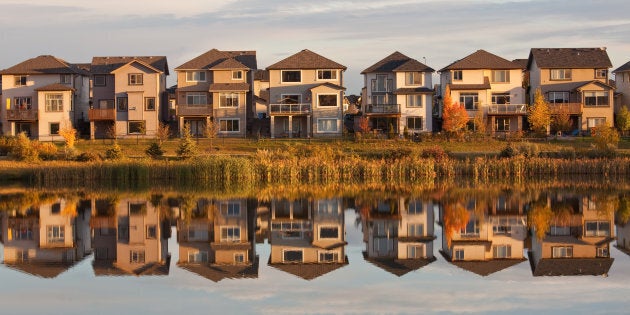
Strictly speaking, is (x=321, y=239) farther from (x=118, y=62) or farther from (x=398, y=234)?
(x=118, y=62)

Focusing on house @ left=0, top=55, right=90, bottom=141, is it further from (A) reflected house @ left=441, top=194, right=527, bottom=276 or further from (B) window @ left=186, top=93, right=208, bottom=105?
(A) reflected house @ left=441, top=194, right=527, bottom=276

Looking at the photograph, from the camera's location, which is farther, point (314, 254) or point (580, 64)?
point (580, 64)

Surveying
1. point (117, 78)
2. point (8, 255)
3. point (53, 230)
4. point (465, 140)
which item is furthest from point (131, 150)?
point (8, 255)

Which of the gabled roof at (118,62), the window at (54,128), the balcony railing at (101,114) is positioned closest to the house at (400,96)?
the gabled roof at (118,62)

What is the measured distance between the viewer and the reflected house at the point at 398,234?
73.6ft

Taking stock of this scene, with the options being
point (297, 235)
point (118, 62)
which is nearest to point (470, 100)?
point (118, 62)

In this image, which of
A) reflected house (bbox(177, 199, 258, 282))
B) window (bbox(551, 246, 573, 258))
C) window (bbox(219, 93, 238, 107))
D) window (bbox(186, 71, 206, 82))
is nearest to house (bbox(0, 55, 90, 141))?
window (bbox(186, 71, 206, 82))

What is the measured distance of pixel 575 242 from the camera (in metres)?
25.2

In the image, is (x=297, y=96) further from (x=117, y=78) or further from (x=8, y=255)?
(x=8, y=255)

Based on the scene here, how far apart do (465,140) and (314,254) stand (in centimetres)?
3987

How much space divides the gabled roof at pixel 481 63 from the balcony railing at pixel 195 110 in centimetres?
2060

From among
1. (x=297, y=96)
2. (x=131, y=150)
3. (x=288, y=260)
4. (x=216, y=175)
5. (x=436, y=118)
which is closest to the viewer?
(x=288, y=260)

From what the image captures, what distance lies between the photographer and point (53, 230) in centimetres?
2888

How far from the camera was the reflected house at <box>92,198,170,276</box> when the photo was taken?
21.8m
